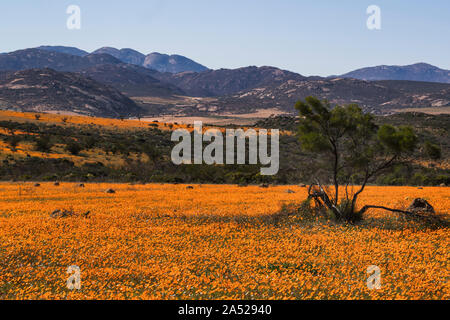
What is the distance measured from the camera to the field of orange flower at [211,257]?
29.6 feet

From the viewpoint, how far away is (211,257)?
11.6m

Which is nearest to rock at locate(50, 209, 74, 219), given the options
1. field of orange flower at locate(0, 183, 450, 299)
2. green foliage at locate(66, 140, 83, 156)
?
field of orange flower at locate(0, 183, 450, 299)

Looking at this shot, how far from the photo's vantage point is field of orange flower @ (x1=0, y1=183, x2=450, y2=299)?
9.03 metres

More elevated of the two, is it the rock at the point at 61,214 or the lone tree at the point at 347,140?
the lone tree at the point at 347,140

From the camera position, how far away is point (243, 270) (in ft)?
34.8

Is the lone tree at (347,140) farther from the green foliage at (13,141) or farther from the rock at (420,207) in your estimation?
the green foliage at (13,141)

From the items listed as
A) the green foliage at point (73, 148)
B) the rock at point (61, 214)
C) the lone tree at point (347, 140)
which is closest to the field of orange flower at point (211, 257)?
the rock at point (61, 214)

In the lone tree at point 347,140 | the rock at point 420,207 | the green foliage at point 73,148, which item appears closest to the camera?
the lone tree at point 347,140

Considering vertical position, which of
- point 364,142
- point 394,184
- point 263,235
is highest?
point 364,142

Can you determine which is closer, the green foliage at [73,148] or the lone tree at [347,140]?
the lone tree at [347,140]

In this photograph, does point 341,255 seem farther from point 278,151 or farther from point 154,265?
point 278,151
